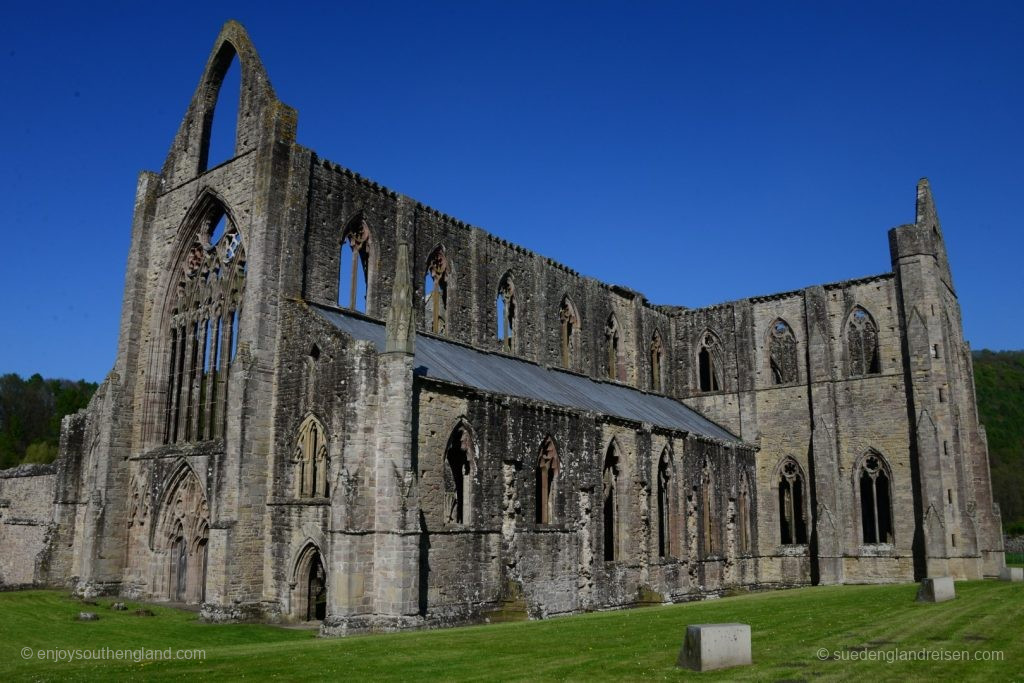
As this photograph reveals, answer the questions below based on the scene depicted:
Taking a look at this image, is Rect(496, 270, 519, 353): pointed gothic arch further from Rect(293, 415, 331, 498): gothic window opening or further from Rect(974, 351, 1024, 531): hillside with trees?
Rect(974, 351, 1024, 531): hillside with trees

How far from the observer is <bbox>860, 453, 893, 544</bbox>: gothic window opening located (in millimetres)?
35469

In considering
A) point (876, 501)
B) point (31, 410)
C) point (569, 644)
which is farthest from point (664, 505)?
point (31, 410)

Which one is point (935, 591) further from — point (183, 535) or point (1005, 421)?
point (1005, 421)

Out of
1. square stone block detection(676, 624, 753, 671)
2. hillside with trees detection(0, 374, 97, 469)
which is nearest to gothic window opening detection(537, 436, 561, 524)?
square stone block detection(676, 624, 753, 671)

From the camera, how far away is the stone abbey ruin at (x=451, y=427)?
866 inches

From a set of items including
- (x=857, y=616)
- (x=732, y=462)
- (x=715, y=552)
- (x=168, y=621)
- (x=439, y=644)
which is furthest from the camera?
(x=732, y=462)

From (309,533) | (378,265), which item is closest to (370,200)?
(378,265)

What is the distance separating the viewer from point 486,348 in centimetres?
3125

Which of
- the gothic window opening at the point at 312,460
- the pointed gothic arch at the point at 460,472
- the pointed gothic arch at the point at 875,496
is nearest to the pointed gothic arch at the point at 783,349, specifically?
the pointed gothic arch at the point at 875,496

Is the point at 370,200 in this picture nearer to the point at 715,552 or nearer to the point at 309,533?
the point at 309,533

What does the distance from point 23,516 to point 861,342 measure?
36024mm

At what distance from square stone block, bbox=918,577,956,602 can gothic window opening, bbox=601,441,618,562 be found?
34.1 ft

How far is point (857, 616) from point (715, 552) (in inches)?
638

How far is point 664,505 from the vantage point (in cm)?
3162
